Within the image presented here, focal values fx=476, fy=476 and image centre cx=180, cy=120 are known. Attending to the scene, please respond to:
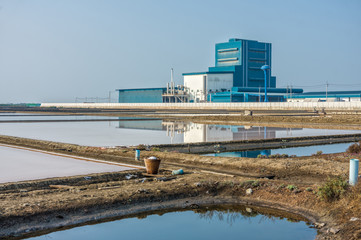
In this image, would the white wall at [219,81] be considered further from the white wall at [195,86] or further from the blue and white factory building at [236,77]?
the white wall at [195,86]

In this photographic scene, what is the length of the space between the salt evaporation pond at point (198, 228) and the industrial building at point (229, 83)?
104 m

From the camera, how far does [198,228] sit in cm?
1048

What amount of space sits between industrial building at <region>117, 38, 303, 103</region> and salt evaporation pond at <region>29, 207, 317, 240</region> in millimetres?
103985

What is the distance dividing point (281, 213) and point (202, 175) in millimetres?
3890

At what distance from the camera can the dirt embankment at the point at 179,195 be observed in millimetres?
10086

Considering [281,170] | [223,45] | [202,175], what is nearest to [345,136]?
[281,170]

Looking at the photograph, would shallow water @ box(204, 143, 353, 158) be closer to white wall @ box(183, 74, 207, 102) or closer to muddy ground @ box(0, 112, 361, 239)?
muddy ground @ box(0, 112, 361, 239)

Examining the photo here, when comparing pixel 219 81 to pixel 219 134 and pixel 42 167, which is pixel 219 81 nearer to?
pixel 219 134

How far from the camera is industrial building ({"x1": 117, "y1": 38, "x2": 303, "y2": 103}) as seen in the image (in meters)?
122

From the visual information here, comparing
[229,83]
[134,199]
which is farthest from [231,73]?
[134,199]

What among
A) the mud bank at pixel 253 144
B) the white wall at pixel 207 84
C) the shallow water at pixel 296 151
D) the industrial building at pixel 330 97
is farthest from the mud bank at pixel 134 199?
the industrial building at pixel 330 97

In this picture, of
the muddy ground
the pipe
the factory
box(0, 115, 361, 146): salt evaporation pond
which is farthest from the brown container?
the factory

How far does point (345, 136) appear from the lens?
3119 centimetres

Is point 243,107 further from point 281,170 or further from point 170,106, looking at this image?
point 281,170
